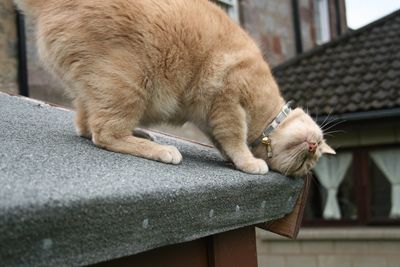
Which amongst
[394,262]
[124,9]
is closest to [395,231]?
[394,262]

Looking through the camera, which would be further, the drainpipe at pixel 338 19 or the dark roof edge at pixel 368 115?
the drainpipe at pixel 338 19

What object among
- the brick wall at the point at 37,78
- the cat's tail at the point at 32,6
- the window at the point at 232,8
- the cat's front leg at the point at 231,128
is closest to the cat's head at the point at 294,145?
the cat's front leg at the point at 231,128

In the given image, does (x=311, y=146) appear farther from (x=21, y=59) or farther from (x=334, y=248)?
(x=334, y=248)

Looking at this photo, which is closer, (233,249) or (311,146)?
(233,249)

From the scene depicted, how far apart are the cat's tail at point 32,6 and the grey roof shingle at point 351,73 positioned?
5.47 metres

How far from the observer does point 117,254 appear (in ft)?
3.67

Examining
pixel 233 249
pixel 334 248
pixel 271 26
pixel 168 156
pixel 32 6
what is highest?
pixel 271 26

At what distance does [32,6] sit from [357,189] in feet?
20.0

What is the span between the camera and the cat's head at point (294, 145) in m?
2.50

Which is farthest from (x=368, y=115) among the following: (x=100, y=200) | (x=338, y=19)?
(x=338, y=19)

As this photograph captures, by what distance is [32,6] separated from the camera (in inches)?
87.4

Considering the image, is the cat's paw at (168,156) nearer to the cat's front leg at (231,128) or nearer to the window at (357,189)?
the cat's front leg at (231,128)

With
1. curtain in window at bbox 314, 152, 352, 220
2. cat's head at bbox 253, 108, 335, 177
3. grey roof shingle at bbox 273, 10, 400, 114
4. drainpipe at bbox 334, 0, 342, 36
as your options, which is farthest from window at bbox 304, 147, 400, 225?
drainpipe at bbox 334, 0, 342, 36

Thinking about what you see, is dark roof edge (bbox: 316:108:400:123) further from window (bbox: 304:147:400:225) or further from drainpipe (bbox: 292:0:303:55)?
drainpipe (bbox: 292:0:303:55)
